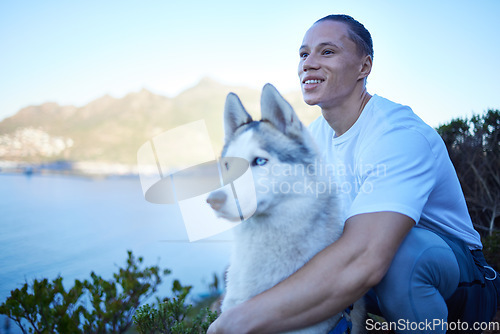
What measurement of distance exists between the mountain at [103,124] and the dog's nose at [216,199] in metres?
0.72

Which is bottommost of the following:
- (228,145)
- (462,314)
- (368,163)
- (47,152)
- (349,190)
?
(462,314)

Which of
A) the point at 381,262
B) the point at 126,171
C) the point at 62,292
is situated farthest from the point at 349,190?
the point at 126,171

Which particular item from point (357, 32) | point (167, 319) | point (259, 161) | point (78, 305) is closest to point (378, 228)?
point (259, 161)

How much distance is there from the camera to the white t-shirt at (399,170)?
4.35 feet

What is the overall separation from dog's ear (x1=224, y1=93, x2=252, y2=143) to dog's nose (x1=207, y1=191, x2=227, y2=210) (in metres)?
0.63

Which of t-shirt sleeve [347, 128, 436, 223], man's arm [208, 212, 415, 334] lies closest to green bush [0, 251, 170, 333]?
man's arm [208, 212, 415, 334]

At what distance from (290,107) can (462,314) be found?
159 centimetres

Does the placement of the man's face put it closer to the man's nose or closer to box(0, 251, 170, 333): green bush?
the man's nose

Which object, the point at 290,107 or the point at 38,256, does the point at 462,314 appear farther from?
the point at 38,256

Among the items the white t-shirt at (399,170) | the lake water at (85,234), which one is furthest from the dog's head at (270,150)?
the lake water at (85,234)

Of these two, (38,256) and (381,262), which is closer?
(381,262)

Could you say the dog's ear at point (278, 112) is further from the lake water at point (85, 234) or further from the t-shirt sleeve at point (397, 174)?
the lake water at point (85, 234)

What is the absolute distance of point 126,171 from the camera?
19.8 ft

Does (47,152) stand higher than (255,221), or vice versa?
(47,152)
